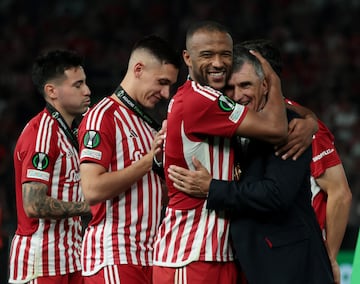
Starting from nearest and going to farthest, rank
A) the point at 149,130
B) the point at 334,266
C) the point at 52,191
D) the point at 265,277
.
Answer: the point at 265,277 → the point at 334,266 → the point at 149,130 → the point at 52,191

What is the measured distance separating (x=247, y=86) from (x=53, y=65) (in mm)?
2127

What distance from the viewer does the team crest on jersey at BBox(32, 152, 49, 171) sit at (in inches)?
216

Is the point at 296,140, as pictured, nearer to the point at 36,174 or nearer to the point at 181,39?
the point at 36,174

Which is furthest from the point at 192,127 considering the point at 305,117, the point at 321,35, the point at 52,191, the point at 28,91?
the point at 321,35

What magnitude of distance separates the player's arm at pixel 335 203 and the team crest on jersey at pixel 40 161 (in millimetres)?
Result: 1671

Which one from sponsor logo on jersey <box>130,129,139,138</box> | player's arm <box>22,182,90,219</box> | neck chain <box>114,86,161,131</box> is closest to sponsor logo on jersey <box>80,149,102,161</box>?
sponsor logo on jersey <box>130,129,139,138</box>

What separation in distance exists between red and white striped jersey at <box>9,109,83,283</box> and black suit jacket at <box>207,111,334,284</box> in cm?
173

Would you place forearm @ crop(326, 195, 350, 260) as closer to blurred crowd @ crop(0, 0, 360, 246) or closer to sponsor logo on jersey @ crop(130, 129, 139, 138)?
sponsor logo on jersey @ crop(130, 129, 139, 138)

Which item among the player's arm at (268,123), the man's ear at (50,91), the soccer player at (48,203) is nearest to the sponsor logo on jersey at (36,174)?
the soccer player at (48,203)

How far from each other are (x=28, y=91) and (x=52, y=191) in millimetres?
8406

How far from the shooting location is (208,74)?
4.27m

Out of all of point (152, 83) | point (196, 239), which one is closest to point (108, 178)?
point (152, 83)

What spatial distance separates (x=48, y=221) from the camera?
561 cm

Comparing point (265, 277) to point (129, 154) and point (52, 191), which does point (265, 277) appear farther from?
→ point (52, 191)
